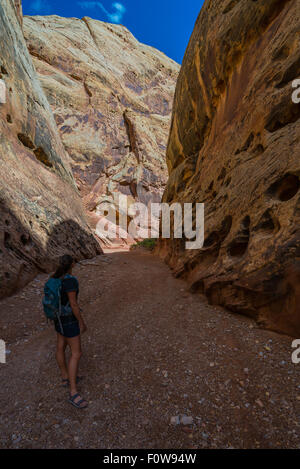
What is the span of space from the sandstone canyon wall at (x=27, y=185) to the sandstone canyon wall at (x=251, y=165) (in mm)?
4870

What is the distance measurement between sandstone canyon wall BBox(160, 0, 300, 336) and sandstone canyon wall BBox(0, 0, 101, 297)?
4.87 metres

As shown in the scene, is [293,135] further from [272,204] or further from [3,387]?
[3,387]

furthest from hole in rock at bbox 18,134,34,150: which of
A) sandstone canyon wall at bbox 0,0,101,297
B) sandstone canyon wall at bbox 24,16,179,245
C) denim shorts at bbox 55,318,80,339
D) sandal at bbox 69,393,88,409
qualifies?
sandstone canyon wall at bbox 24,16,179,245

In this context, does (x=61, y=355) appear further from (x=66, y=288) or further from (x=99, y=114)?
(x=99, y=114)

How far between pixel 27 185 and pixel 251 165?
7688mm

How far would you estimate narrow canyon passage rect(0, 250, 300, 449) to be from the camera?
2.15 m

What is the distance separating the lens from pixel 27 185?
737cm

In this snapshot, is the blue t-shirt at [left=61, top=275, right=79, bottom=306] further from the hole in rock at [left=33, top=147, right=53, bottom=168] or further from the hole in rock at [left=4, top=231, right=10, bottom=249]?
the hole in rock at [left=33, top=147, right=53, bottom=168]

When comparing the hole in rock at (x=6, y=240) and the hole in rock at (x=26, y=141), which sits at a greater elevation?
the hole in rock at (x=26, y=141)

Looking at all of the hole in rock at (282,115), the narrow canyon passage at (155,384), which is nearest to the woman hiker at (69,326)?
the narrow canyon passage at (155,384)

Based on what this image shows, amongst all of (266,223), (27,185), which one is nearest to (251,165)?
(266,223)

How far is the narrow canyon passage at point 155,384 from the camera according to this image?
2146mm

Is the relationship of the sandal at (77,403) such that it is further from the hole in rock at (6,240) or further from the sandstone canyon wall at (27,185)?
the hole in rock at (6,240)

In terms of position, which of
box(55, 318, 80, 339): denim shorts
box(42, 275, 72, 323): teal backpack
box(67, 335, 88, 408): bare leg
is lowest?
box(67, 335, 88, 408): bare leg
